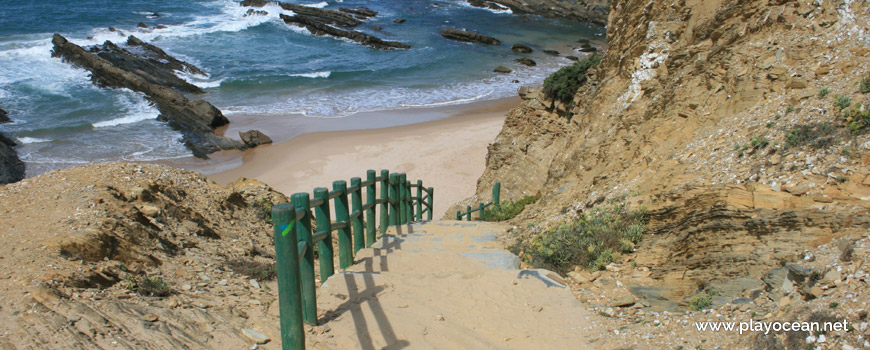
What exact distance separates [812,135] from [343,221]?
4639 millimetres

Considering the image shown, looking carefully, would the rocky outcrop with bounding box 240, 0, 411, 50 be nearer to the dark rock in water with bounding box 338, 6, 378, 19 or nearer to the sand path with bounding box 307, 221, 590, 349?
the dark rock in water with bounding box 338, 6, 378, 19

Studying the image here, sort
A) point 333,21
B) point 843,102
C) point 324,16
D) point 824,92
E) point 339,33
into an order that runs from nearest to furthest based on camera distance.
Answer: point 843,102 → point 824,92 → point 339,33 → point 333,21 → point 324,16

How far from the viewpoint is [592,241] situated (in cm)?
575

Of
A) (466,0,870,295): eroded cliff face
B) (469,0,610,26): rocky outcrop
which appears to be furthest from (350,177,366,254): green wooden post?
(469,0,610,26): rocky outcrop

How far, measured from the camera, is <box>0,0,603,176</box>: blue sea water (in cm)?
2097

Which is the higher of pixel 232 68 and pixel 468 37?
pixel 468 37

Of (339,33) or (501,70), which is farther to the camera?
(339,33)

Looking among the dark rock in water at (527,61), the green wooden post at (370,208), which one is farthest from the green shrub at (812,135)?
the dark rock in water at (527,61)

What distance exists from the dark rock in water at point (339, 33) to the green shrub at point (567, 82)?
90.5ft

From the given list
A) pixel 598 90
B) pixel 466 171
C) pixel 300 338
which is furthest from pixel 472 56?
pixel 300 338

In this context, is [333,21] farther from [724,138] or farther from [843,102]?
[843,102]

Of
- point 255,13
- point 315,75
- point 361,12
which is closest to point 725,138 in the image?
point 315,75

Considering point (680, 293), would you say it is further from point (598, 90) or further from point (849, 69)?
point (598, 90)

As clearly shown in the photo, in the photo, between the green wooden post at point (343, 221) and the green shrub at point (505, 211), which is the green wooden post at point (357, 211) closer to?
the green wooden post at point (343, 221)
